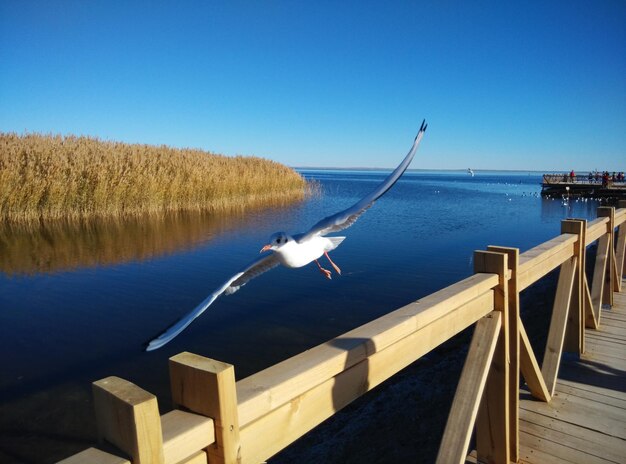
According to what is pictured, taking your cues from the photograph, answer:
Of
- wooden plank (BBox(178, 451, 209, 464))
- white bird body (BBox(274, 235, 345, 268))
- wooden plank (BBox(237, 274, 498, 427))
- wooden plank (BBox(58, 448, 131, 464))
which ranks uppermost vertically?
white bird body (BBox(274, 235, 345, 268))

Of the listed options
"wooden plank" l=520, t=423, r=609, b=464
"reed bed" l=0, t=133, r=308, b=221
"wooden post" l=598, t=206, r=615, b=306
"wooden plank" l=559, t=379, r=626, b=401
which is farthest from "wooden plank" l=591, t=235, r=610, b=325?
"reed bed" l=0, t=133, r=308, b=221

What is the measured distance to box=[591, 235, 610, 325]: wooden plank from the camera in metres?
4.99

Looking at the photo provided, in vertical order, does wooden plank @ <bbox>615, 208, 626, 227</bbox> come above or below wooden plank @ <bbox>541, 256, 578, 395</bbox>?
above

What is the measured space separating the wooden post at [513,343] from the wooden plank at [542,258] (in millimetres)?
113

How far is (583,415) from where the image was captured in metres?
3.26

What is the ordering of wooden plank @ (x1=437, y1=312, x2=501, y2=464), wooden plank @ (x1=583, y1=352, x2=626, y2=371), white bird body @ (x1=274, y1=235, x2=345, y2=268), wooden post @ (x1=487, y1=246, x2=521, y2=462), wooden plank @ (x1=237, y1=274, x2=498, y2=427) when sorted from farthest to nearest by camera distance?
wooden plank @ (x1=583, y1=352, x2=626, y2=371) → wooden post @ (x1=487, y1=246, x2=521, y2=462) → wooden plank @ (x1=437, y1=312, x2=501, y2=464) → white bird body @ (x1=274, y1=235, x2=345, y2=268) → wooden plank @ (x1=237, y1=274, x2=498, y2=427)

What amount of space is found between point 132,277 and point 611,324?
8091mm

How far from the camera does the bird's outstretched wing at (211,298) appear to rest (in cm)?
160

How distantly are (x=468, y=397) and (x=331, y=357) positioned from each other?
1063 mm

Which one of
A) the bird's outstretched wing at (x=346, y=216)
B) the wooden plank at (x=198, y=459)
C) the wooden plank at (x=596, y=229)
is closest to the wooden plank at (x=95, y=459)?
the wooden plank at (x=198, y=459)

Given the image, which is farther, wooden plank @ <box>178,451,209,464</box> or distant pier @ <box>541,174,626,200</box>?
distant pier @ <box>541,174,626,200</box>

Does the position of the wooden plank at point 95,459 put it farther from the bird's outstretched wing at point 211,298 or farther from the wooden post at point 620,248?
the wooden post at point 620,248

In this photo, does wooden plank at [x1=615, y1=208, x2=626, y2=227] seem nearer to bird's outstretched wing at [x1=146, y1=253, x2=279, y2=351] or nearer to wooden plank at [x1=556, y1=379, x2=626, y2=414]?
wooden plank at [x1=556, y1=379, x2=626, y2=414]

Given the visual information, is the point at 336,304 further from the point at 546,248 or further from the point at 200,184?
the point at 200,184
